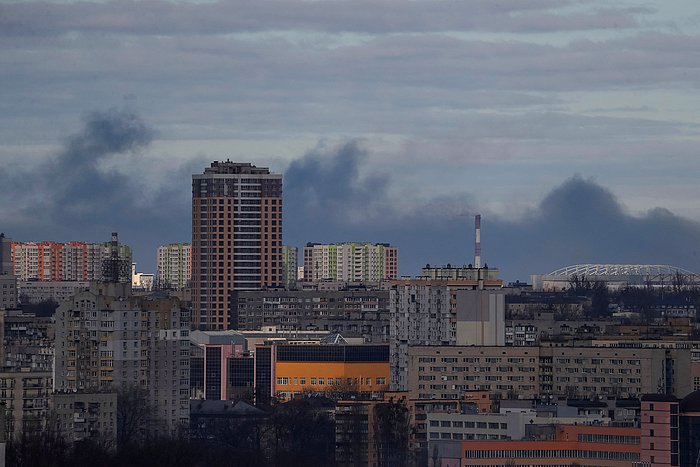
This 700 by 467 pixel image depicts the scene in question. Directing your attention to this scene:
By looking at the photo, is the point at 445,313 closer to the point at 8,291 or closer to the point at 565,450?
the point at 565,450

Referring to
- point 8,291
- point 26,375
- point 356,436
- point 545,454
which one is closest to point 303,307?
point 8,291

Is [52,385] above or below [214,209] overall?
below

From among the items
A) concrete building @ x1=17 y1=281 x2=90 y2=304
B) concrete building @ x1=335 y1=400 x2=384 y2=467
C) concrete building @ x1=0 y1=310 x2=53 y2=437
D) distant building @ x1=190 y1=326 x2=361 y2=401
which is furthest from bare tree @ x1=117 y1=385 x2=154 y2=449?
concrete building @ x1=17 y1=281 x2=90 y2=304

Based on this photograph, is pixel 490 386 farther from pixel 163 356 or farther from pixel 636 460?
pixel 636 460

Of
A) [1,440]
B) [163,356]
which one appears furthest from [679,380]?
[1,440]

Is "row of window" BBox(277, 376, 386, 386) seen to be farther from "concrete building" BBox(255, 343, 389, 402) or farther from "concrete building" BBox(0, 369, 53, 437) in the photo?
"concrete building" BBox(0, 369, 53, 437)
